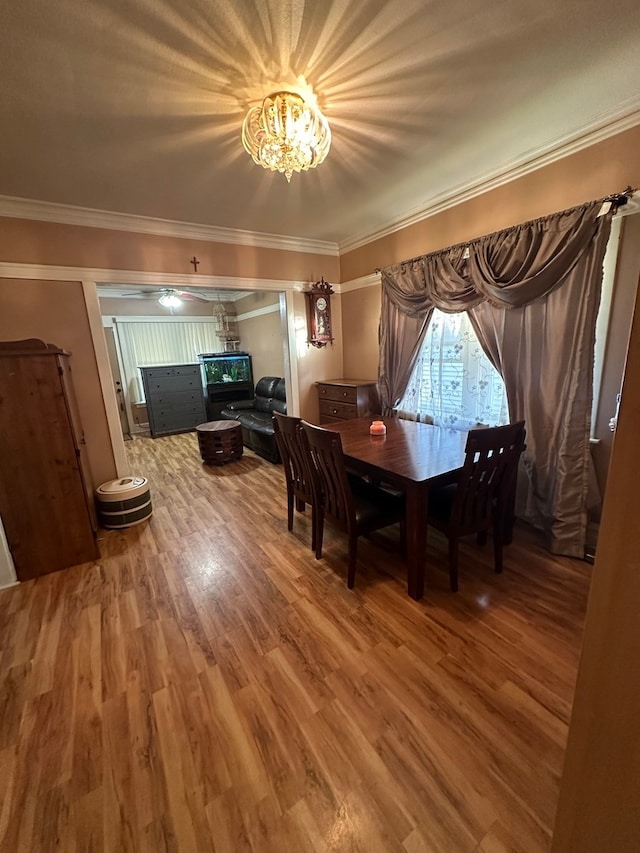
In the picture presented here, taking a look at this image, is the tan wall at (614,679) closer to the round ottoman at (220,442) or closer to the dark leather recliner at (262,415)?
the dark leather recliner at (262,415)

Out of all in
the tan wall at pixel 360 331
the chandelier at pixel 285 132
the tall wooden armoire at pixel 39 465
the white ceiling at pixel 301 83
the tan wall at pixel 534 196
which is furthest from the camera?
the tan wall at pixel 360 331

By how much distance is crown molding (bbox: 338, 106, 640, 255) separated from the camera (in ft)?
6.01

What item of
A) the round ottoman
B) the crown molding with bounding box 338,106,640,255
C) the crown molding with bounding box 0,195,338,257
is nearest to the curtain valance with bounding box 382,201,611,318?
the crown molding with bounding box 338,106,640,255

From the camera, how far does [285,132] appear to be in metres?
1.57

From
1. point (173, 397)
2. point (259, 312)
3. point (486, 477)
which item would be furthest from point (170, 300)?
point (486, 477)

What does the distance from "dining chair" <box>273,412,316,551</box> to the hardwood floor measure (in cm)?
41

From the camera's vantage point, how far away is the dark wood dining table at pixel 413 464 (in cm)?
180

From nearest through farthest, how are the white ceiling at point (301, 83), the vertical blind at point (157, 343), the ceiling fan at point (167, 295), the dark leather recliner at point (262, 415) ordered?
1. the white ceiling at point (301, 83)
2. the dark leather recliner at point (262, 415)
3. the ceiling fan at point (167, 295)
4. the vertical blind at point (157, 343)

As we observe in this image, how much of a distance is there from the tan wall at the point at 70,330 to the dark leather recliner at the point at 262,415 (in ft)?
5.76

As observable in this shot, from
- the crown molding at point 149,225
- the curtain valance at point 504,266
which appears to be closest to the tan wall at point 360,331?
the curtain valance at point 504,266

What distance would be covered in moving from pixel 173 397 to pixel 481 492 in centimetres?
551

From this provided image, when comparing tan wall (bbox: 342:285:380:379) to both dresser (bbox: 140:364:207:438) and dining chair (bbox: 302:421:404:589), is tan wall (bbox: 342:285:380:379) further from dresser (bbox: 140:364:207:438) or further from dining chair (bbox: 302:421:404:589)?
dresser (bbox: 140:364:207:438)

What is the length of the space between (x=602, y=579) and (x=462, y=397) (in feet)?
8.17

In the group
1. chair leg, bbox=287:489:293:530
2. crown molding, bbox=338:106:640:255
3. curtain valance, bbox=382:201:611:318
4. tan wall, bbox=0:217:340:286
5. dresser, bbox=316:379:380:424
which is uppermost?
crown molding, bbox=338:106:640:255
